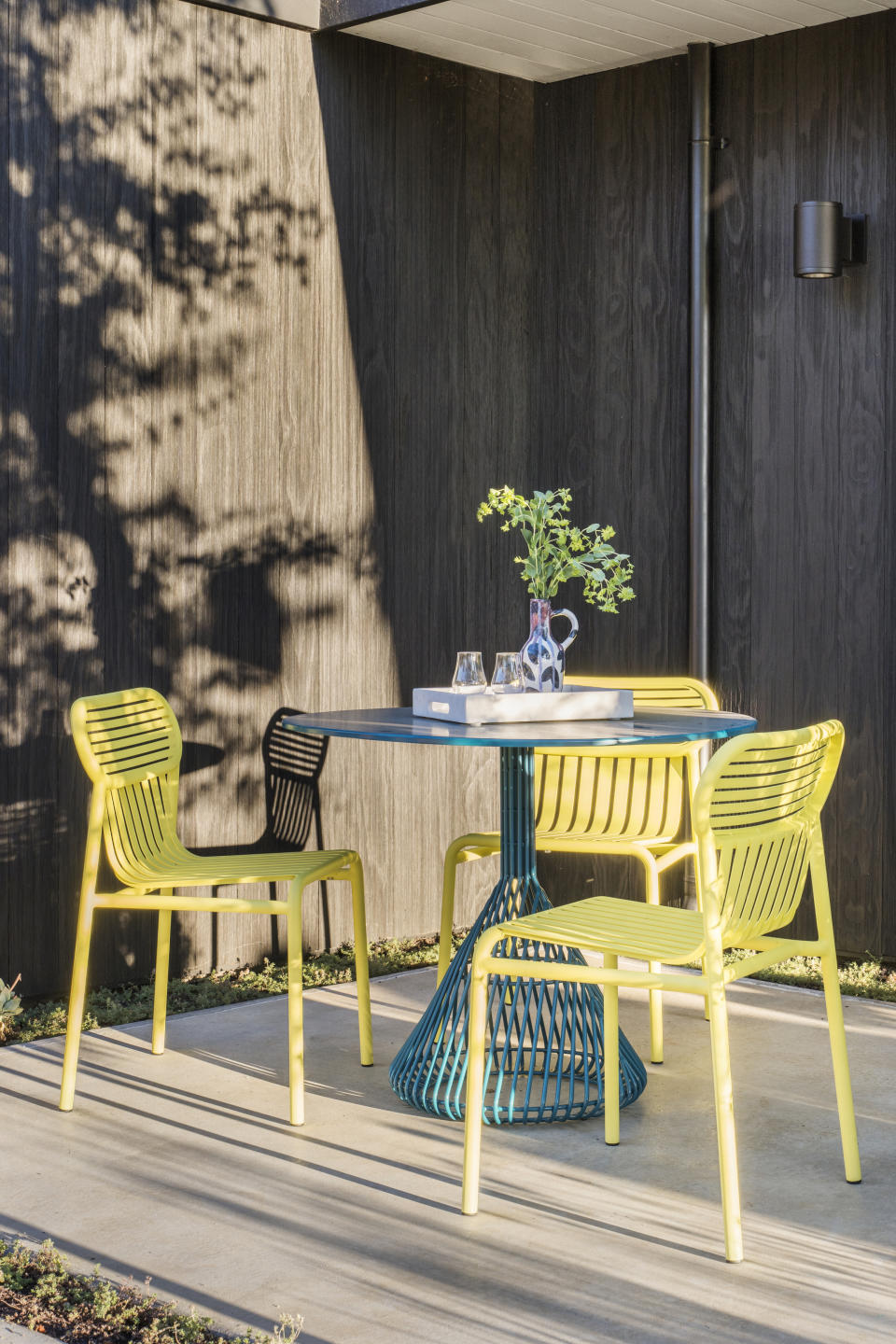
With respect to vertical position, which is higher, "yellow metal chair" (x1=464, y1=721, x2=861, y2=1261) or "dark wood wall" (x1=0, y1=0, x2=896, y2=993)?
"dark wood wall" (x1=0, y1=0, x2=896, y2=993)

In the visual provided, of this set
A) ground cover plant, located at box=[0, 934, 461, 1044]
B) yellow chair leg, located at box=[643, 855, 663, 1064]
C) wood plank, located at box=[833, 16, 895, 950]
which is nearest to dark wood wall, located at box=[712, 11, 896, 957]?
wood plank, located at box=[833, 16, 895, 950]

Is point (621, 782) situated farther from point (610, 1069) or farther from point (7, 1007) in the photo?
point (7, 1007)

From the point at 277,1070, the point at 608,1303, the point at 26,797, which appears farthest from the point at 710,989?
the point at 26,797

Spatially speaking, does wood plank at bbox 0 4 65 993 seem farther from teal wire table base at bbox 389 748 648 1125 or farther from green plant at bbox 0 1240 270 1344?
green plant at bbox 0 1240 270 1344

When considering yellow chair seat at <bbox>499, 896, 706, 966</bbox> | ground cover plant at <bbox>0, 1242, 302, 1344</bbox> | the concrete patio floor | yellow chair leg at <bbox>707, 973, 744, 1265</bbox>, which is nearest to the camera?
ground cover plant at <bbox>0, 1242, 302, 1344</bbox>

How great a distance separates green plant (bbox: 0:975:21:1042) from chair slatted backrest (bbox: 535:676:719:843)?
1434mm

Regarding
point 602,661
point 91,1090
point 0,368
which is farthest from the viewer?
point 602,661

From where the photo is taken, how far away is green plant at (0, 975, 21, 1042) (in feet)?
12.7

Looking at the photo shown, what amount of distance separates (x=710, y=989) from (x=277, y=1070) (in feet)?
4.75

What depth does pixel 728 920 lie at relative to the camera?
2.64m

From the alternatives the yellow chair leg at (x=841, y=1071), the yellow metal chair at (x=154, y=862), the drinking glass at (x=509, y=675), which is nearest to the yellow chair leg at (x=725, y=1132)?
the yellow chair leg at (x=841, y=1071)

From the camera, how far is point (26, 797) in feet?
13.4

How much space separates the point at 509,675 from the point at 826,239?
1910 millimetres

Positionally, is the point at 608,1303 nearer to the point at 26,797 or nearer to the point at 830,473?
the point at 26,797
